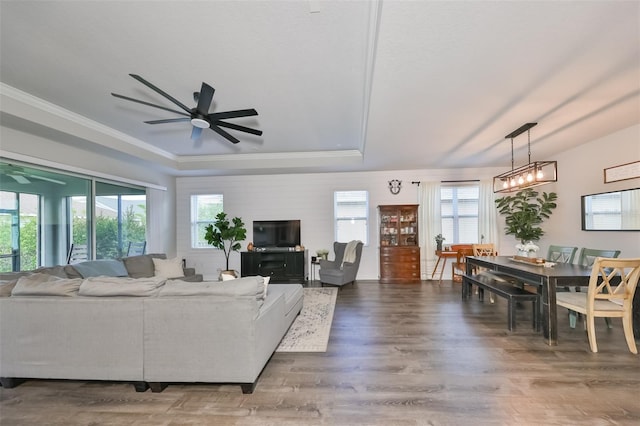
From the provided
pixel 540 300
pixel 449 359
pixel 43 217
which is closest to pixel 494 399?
pixel 449 359

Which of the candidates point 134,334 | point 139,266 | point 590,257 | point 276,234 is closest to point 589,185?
point 590,257

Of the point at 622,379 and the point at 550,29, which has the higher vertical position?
the point at 550,29

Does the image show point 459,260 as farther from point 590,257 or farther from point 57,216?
point 57,216

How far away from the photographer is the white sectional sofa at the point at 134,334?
2164 millimetres

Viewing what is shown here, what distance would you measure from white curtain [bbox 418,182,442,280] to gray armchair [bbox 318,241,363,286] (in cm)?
171

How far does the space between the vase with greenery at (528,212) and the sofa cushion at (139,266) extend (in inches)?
279

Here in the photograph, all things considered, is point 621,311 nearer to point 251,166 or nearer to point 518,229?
point 518,229

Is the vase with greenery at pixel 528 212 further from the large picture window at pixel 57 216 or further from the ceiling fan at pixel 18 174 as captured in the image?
the ceiling fan at pixel 18 174

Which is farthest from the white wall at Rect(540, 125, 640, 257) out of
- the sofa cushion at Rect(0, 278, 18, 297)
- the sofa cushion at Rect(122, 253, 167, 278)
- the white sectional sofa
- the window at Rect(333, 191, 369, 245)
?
the sofa cushion at Rect(122, 253, 167, 278)

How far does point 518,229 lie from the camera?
5824mm

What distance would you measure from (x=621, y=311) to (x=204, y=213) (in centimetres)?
760

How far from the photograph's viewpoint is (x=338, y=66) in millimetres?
2697

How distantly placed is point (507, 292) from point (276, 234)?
4787 millimetres

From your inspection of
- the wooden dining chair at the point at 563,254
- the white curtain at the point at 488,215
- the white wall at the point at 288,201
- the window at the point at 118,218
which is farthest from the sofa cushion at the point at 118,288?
the white curtain at the point at 488,215
